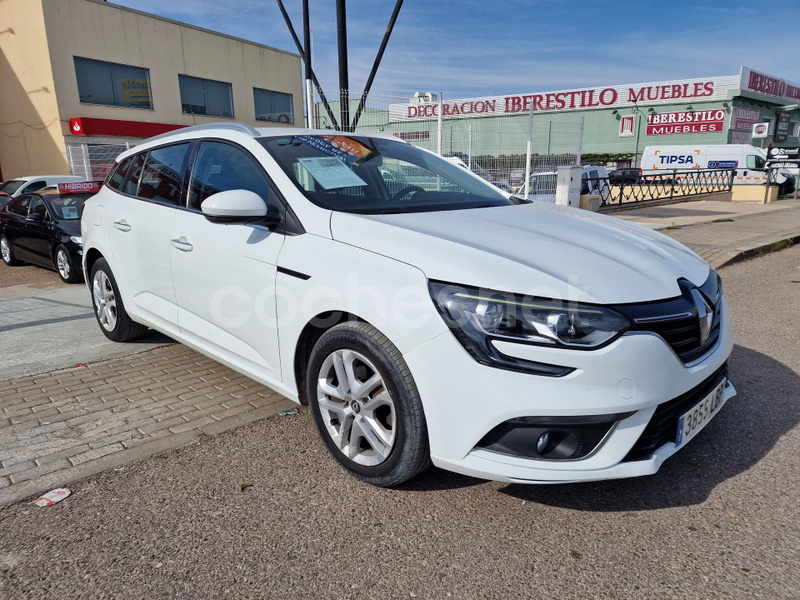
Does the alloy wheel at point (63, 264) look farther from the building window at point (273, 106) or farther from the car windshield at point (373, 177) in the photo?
the building window at point (273, 106)

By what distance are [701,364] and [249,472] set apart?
2.15 m

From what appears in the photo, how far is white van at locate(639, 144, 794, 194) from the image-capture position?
3020 centimetres

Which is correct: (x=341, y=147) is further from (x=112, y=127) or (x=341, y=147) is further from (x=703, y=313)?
(x=112, y=127)

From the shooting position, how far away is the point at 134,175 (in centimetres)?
432

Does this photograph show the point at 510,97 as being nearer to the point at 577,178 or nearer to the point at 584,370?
the point at 577,178

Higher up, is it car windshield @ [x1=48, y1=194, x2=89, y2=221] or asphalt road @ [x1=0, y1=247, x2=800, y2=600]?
car windshield @ [x1=48, y1=194, x2=89, y2=221]

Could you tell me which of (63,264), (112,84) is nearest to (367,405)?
(63,264)

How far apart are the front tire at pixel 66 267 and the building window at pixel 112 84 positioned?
1415cm

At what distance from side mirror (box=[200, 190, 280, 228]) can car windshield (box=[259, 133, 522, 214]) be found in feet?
0.75

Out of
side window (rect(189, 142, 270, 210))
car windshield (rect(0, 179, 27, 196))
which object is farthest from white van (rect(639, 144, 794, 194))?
side window (rect(189, 142, 270, 210))

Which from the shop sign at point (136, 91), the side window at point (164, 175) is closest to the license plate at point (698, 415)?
the side window at point (164, 175)

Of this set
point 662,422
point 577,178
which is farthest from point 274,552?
point 577,178

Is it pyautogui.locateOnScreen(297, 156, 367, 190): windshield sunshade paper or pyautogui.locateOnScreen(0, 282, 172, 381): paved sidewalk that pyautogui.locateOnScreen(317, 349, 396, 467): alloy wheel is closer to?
pyautogui.locateOnScreen(297, 156, 367, 190): windshield sunshade paper

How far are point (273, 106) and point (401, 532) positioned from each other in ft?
89.1
